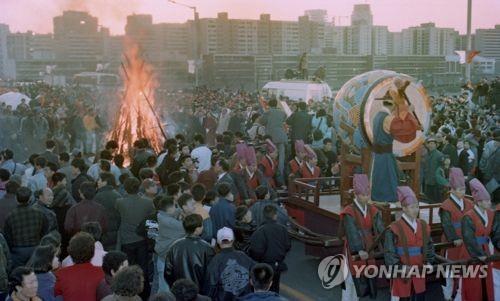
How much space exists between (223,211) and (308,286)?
7.17 ft

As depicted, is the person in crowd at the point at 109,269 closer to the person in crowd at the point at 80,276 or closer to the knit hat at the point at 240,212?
the person in crowd at the point at 80,276

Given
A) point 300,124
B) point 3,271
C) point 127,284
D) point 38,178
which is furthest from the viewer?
point 300,124

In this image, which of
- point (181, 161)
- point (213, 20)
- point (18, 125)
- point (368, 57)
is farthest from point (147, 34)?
point (181, 161)

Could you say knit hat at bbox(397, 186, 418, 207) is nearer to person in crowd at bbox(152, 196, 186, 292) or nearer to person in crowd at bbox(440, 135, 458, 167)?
person in crowd at bbox(152, 196, 186, 292)

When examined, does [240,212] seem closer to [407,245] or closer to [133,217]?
[133,217]

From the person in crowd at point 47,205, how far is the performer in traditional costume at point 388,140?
4753 millimetres

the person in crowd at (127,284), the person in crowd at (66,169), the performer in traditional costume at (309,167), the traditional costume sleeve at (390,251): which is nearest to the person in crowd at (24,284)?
the person in crowd at (127,284)

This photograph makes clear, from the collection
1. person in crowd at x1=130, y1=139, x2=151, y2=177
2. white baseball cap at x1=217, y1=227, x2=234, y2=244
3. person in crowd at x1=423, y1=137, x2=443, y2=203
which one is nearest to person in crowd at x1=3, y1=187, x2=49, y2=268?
white baseball cap at x1=217, y1=227, x2=234, y2=244

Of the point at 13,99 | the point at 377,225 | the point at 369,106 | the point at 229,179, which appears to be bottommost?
the point at 377,225

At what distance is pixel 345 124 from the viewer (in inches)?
434

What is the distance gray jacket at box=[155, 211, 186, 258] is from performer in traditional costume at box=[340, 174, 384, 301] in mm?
2081

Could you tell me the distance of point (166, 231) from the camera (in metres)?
7.87

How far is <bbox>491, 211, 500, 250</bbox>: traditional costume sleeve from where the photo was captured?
8.16 m

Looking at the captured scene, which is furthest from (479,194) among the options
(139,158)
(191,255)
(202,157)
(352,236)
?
(139,158)
